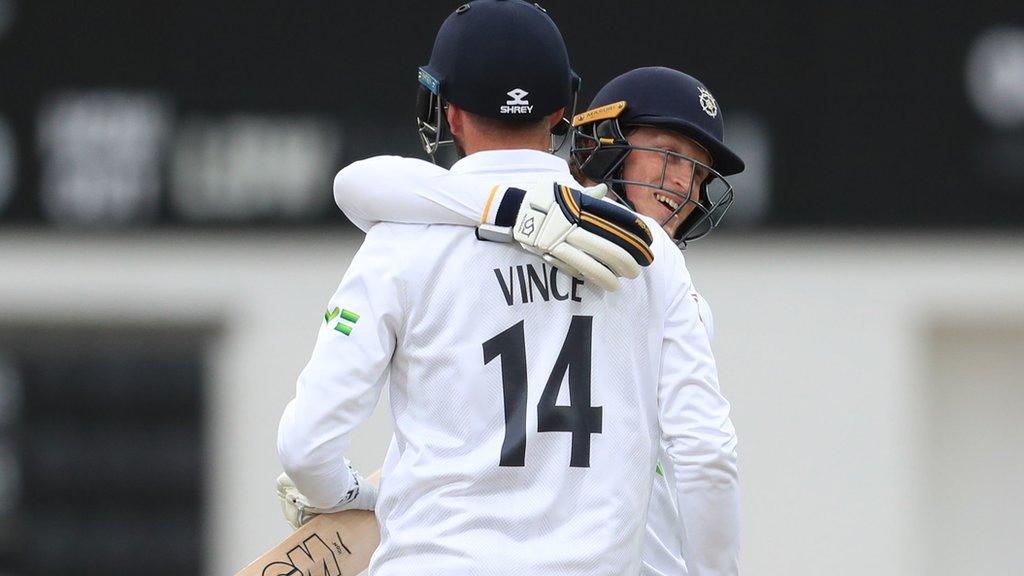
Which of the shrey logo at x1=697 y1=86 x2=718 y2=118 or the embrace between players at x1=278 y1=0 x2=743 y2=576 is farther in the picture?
the shrey logo at x1=697 y1=86 x2=718 y2=118

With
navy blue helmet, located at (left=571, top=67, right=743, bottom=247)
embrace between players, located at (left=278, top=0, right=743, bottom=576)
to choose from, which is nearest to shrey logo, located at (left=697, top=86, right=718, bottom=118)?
navy blue helmet, located at (left=571, top=67, right=743, bottom=247)

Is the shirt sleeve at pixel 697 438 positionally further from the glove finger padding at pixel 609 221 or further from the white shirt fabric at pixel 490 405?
the glove finger padding at pixel 609 221

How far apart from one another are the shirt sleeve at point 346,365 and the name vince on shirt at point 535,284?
0.41ft

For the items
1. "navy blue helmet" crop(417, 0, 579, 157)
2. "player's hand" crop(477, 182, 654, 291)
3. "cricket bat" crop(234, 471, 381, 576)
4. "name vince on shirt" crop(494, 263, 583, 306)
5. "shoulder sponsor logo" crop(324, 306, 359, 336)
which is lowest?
"cricket bat" crop(234, 471, 381, 576)

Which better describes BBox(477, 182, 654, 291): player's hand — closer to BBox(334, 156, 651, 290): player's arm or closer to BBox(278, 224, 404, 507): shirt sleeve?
BBox(334, 156, 651, 290): player's arm

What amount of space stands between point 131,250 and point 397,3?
3.86 ft

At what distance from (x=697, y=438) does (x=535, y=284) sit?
271mm

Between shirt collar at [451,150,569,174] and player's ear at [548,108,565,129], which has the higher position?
player's ear at [548,108,565,129]

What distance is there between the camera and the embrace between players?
203 centimetres

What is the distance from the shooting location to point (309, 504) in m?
2.23

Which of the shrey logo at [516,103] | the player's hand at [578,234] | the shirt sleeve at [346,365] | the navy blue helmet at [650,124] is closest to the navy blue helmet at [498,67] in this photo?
the shrey logo at [516,103]

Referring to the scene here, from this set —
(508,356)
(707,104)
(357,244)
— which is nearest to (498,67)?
(508,356)

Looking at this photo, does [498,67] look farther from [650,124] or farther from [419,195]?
[650,124]

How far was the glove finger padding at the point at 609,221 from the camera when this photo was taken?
208 centimetres
